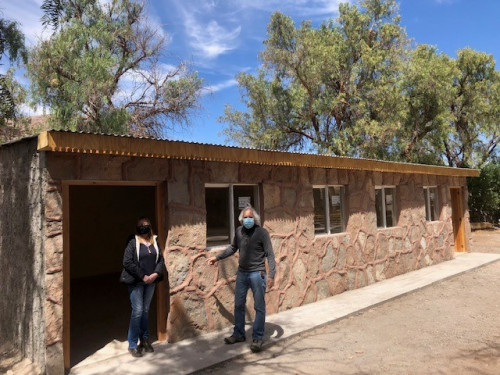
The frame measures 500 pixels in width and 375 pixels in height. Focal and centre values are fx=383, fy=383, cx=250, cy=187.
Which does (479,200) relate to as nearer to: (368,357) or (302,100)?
(302,100)

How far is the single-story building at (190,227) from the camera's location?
14.4ft

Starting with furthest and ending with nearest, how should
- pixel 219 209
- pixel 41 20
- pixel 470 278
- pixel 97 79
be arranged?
pixel 97 79
pixel 41 20
pixel 470 278
pixel 219 209

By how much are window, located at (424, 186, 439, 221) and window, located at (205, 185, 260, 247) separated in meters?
7.31

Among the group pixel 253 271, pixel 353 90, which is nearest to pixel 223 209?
pixel 253 271

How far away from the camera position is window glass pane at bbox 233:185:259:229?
6420 mm

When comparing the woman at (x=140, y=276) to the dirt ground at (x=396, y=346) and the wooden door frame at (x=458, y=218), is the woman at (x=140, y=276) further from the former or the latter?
the wooden door frame at (x=458, y=218)

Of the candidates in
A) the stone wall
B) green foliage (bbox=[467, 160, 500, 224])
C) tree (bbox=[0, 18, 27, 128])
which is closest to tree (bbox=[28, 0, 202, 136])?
tree (bbox=[0, 18, 27, 128])

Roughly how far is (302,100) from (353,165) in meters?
12.3

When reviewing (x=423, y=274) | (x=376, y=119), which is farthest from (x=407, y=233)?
(x=376, y=119)

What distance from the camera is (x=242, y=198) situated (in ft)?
Result: 21.4

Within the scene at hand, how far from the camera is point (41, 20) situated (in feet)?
40.1

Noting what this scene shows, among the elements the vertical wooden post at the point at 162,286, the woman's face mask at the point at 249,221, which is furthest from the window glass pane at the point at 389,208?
the vertical wooden post at the point at 162,286

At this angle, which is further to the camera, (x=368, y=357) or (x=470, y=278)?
(x=470, y=278)

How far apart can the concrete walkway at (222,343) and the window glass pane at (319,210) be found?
1413 millimetres
